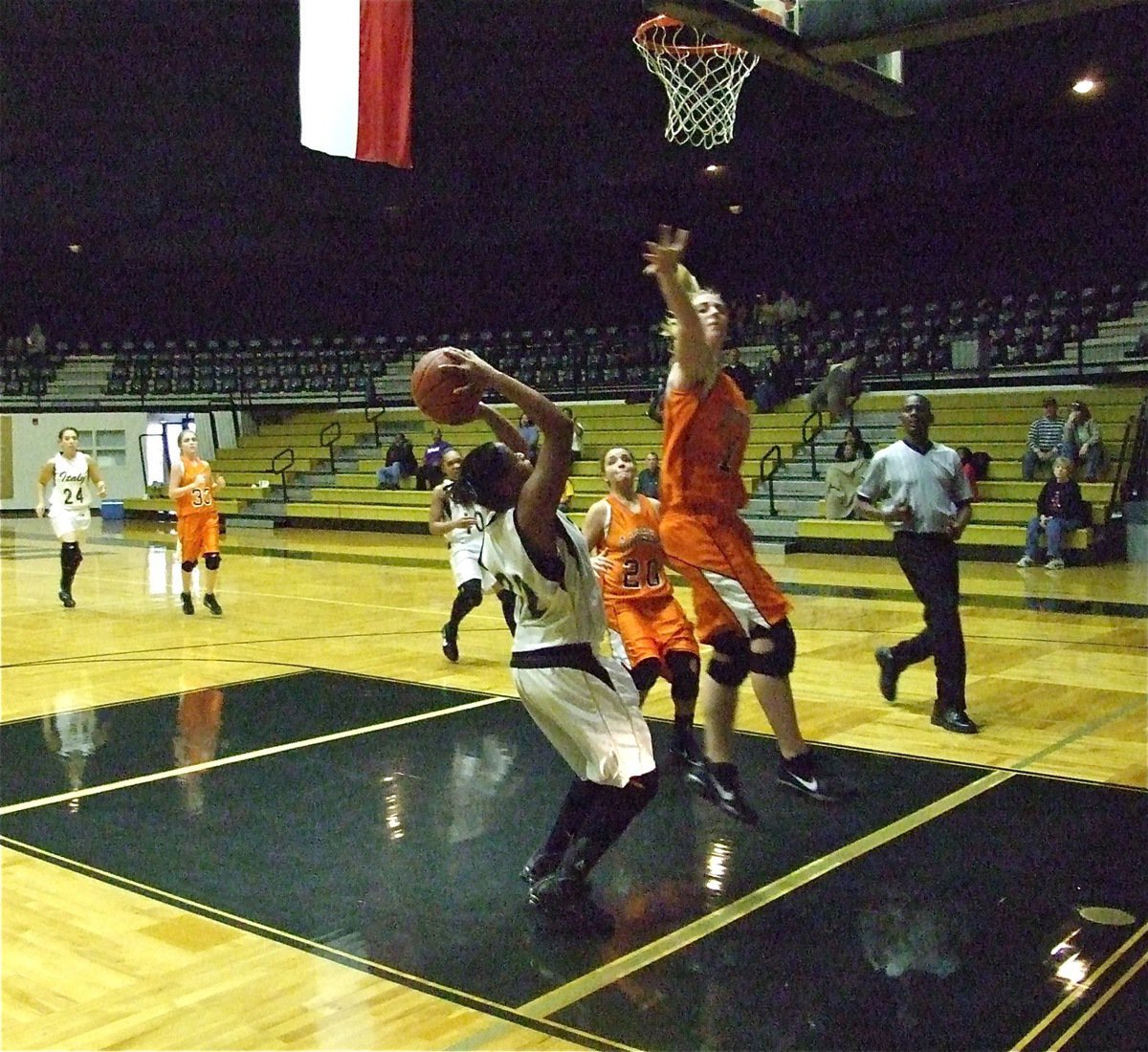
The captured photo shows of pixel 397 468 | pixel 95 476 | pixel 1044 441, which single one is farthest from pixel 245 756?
pixel 397 468

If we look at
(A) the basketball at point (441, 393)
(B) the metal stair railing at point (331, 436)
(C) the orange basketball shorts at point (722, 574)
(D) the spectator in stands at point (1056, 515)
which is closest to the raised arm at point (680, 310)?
(C) the orange basketball shorts at point (722, 574)

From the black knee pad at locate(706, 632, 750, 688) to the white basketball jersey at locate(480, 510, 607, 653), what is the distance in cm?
98

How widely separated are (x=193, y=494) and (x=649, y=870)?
7549 mm

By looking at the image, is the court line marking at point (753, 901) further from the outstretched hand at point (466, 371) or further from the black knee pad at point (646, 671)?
the outstretched hand at point (466, 371)

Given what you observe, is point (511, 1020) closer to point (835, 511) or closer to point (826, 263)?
point (835, 511)

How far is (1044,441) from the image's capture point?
14.7 meters

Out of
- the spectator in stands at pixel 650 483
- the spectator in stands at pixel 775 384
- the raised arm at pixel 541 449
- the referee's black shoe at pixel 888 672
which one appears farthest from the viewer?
the spectator in stands at pixel 775 384

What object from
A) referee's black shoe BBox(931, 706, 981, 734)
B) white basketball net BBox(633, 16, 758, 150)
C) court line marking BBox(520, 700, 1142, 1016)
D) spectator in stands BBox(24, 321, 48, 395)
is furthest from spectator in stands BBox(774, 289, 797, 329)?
court line marking BBox(520, 700, 1142, 1016)

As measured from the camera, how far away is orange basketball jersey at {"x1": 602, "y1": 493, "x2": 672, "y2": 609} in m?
5.30

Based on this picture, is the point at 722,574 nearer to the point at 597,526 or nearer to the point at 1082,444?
the point at 597,526

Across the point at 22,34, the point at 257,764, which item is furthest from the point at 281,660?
the point at 22,34

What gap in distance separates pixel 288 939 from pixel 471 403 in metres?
1.61

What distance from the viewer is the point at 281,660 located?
826 centimetres

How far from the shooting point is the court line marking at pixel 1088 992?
2816 millimetres
